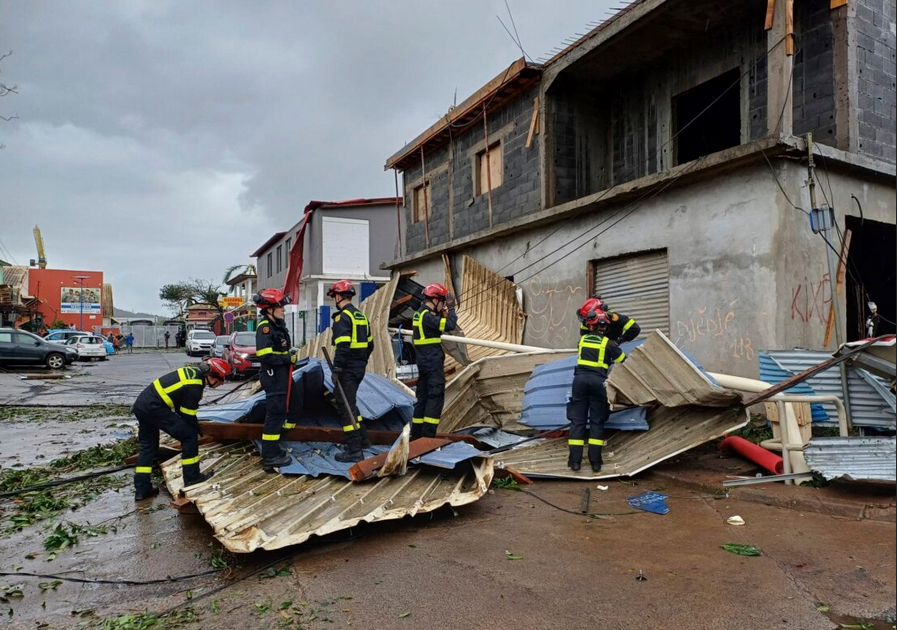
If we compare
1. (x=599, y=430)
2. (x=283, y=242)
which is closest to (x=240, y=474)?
(x=599, y=430)

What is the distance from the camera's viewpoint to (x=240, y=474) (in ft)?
17.3

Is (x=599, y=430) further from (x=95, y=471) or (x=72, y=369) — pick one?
(x=72, y=369)

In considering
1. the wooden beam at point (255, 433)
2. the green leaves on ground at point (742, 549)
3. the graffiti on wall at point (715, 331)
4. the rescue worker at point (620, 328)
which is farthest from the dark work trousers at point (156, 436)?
the graffiti on wall at point (715, 331)

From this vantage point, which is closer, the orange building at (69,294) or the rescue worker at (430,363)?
the rescue worker at (430,363)

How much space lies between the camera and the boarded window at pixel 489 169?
44.6ft

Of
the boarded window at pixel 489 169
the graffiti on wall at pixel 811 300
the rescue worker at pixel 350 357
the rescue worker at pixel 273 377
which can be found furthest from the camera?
the boarded window at pixel 489 169

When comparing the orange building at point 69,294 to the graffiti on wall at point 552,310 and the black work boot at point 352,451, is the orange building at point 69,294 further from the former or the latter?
the black work boot at point 352,451

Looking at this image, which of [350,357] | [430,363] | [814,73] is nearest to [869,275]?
[814,73]

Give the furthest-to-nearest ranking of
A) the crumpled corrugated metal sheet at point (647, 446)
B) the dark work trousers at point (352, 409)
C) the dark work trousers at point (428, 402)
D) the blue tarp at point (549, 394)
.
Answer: the blue tarp at point (549, 394), the dark work trousers at point (428, 402), the dark work trousers at point (352, 409), the crumpled corrugated metal sheet at point (647, 446)

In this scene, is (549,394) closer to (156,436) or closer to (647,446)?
(647,446)

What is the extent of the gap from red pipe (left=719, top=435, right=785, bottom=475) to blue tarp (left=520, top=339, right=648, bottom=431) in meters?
1.40

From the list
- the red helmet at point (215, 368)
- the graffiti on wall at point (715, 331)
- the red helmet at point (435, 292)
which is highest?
the red helmet at point (435, 292)

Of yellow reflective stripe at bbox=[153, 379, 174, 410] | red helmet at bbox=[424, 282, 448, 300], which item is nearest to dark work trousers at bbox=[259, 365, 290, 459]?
yellow reflective stripe at bbox=[153, 379, 174, 410]

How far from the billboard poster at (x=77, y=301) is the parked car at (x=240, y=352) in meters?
29.9
